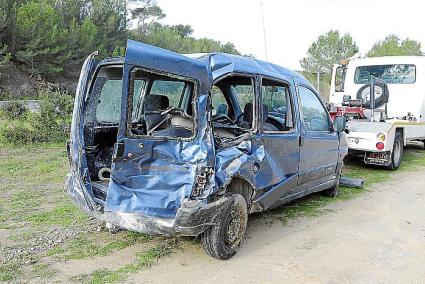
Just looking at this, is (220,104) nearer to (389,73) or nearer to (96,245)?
(96,245)

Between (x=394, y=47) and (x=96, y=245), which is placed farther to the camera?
(x=394, y=47)

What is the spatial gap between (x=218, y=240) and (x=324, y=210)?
8.58ft

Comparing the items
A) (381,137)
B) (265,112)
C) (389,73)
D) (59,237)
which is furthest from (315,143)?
(389,73)

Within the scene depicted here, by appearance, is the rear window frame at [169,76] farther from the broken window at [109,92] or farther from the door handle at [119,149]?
the broken window at [109,92]

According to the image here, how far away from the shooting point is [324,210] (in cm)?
607

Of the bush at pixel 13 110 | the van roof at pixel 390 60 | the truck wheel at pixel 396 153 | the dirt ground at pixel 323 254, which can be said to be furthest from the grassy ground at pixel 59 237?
the van roof at pixel 390 60

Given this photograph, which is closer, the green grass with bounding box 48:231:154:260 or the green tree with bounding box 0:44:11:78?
the green grass with bounding box 48:231:154:260

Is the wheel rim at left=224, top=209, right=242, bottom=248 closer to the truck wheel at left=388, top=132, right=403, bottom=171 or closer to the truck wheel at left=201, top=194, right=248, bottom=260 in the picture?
the truck wheel at left=201, top=194, right=248, bottom=260

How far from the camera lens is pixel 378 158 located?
8969 millimetres

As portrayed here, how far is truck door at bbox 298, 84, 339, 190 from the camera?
17.8 ft

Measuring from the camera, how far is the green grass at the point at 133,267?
11.9 feet

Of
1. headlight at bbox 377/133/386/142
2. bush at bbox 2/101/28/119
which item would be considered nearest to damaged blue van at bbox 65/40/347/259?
headlight at bbox 377/133/386/142

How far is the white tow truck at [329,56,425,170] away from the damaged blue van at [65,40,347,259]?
365 cm

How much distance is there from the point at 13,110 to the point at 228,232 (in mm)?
8342
